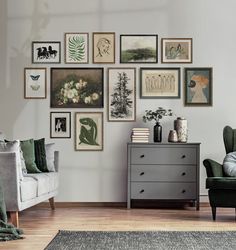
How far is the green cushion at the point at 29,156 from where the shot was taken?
7.04 metres

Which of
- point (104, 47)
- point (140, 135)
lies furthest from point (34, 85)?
point (140, 135)

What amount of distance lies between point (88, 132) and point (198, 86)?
1.52 m

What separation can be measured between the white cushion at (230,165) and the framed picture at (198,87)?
101cm

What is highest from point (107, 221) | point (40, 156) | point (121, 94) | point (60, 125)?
point (121, 94)

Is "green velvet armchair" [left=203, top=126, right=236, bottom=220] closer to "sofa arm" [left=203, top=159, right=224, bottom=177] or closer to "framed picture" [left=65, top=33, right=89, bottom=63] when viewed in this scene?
"sofa arm" [left=203, top=159, right=224, bottom=177]

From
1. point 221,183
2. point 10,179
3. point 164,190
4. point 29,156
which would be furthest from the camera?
point 164,190

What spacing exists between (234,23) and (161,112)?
1.47m

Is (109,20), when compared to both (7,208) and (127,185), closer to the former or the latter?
(127,185)

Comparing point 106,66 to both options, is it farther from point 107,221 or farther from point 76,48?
point 107,221

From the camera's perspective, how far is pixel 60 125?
782cm

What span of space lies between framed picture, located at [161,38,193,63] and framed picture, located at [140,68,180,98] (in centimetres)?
14

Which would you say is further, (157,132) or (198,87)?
(198,87)

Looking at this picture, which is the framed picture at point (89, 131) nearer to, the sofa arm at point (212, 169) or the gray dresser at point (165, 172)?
the gray dresser at point (165, 172)

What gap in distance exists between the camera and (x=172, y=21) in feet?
25.7
